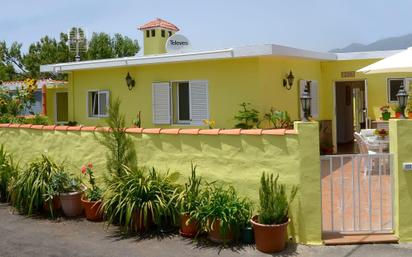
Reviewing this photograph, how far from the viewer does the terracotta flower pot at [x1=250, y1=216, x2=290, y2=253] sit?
6363mm

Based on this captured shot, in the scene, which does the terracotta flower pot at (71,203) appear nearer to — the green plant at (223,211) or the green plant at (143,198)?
the green plant at (143,198)

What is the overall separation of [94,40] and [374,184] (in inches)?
1225

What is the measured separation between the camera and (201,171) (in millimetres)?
7535

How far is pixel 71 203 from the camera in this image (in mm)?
8609

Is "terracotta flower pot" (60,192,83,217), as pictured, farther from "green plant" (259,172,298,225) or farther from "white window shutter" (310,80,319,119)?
"white window shutter" (310,80,319,119)

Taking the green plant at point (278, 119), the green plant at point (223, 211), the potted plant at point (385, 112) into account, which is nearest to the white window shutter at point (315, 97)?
the potted plant at point (385, 112)

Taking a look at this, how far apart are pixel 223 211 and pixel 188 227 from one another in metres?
0.77

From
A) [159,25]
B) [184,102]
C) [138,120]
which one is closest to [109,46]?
[159,25]

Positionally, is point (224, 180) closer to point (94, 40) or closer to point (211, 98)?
point (211, 98)

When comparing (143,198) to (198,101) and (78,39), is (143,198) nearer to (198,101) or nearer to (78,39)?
(198,101)

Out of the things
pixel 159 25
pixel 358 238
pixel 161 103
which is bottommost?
pixel 358 238

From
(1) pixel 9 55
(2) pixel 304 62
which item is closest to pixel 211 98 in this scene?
(2) pixel 304 62

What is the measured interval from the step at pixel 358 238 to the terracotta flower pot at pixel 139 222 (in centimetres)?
271

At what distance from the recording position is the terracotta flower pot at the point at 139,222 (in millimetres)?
7391
